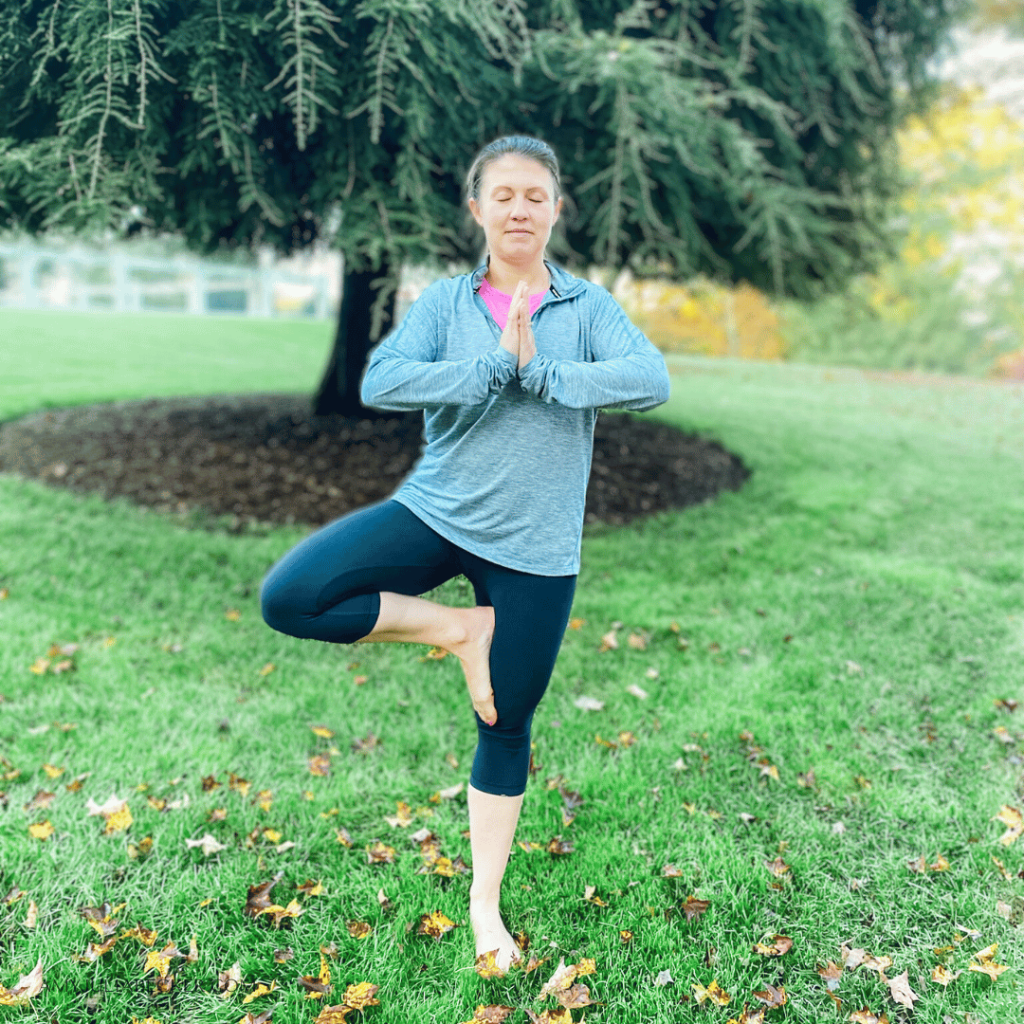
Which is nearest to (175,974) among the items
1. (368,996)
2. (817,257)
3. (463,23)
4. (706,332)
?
(368,996)

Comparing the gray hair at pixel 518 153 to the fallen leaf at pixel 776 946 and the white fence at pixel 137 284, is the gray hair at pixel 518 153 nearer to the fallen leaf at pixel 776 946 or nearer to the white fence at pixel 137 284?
the fallen leaf at pixel 776 946

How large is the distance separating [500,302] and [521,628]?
0.84 m

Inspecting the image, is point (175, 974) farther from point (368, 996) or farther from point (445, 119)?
point (445, 119)

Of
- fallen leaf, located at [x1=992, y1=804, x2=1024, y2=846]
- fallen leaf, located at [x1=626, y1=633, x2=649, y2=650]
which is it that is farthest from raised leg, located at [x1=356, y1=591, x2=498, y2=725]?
fallen leaf, located at [x1=626, y1=633, x2=649, y2=650]

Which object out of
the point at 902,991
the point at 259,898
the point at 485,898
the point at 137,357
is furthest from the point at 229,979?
the point at 137,357

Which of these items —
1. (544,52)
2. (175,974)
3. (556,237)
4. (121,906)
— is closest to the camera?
(175,974)

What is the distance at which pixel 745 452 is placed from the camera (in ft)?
29.7

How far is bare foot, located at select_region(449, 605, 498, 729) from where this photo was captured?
2.12 m

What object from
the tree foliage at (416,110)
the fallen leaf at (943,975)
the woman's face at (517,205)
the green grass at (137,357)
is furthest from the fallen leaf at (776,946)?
the green grass at (137,357)

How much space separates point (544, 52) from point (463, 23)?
0.77 meters

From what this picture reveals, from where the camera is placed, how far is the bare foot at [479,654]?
83.3 inches

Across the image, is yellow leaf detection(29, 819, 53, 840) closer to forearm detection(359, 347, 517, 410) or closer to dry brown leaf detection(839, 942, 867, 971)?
forearm detection(359, 347, 517, 410)

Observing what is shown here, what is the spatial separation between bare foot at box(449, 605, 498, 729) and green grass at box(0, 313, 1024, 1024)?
2.67ft

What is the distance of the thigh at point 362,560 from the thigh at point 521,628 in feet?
0.48
